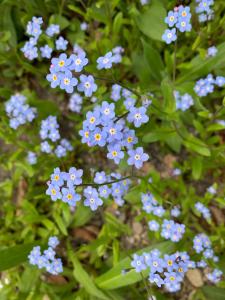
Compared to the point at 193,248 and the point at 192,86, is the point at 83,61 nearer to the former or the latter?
the point at 192,86

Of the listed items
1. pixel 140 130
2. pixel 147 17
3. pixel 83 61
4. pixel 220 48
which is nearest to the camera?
pixel 83 61

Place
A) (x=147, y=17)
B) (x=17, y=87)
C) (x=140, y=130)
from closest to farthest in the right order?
(x=140, y=130)
(x=147, y=17)
(x=17, y=87)

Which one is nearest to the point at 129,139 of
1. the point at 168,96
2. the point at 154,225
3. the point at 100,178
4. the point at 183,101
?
the point at 100,178

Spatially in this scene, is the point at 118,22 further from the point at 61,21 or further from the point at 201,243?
the point at 201,243

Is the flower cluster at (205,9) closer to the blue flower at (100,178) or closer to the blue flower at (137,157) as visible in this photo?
the blue flower at (137,157)

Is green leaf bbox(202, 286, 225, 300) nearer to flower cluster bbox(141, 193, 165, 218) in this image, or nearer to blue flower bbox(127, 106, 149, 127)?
flower cluster bbox(141, 193, 165, 218)


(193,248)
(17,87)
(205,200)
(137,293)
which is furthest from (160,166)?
(17,87)

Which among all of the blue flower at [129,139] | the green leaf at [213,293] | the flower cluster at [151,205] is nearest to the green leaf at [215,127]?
the flower cluster at [151,205]
